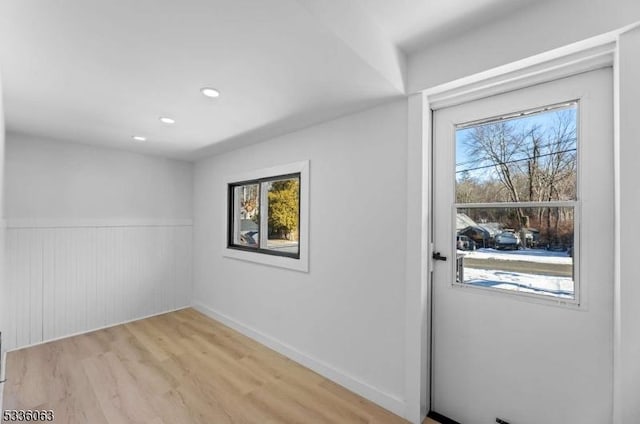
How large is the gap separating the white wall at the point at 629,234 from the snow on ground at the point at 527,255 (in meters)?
0.27

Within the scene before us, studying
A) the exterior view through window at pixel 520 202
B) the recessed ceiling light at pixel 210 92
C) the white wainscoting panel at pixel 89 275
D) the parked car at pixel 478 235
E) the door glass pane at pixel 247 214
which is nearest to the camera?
the exterior view through window at pixel 520 202

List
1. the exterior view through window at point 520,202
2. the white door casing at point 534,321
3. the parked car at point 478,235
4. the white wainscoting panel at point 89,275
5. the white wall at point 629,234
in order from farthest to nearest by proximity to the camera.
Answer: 1. the white wainscoting panel at point 89,275
2. the parked car at point 478,235
3. the exterior view through window at point 520,202
4. the white door casing at point 534,321
5. the white wall at point 629,234

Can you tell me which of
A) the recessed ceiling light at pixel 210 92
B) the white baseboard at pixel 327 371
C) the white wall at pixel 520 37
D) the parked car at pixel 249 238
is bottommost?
the white baseboard at pixel 327 371

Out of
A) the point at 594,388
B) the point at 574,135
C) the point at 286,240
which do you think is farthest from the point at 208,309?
the point at 574,135

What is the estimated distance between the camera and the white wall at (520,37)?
1.21 meters

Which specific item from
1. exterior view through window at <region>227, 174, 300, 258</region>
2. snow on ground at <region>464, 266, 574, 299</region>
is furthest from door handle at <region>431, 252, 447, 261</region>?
exterior view through window at <region>227, 174, 300, 258</region>

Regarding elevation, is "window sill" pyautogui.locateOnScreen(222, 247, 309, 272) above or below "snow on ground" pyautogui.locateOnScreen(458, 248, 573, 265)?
below

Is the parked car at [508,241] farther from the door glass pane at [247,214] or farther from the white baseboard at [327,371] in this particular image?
the door glass pane at [247,214]

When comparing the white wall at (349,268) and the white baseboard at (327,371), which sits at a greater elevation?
the white wall at (349,268)

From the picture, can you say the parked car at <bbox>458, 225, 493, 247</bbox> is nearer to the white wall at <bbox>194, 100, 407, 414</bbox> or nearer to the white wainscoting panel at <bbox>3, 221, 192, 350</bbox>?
the white wall at <bbox>194, 100, 407, 414</bbox>

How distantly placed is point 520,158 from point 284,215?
2106mm

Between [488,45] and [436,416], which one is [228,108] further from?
[436,416]

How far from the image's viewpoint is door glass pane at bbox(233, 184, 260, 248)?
331 centimetres

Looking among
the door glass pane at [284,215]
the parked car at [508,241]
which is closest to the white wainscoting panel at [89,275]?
the door glass pane at [284,215]
